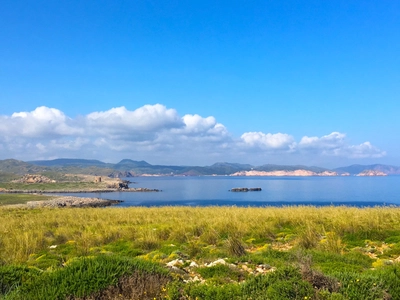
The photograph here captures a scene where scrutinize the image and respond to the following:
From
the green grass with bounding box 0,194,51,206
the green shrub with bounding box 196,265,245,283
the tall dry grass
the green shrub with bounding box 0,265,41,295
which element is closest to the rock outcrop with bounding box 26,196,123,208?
the green grass with bounding box 0,194,51,206

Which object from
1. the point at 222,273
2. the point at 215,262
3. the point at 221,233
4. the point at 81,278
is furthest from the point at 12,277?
the point at 221,233

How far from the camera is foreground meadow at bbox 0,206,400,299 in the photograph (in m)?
5.23

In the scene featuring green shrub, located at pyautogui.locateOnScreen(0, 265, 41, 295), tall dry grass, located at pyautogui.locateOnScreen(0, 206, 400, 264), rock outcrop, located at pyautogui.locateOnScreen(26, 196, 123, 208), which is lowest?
rock outcrop, located at pyautogui.locateOnScreen(26, 196, 123, 208)

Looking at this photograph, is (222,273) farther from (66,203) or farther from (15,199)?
(15,199)

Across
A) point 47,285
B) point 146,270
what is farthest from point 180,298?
point 47,285

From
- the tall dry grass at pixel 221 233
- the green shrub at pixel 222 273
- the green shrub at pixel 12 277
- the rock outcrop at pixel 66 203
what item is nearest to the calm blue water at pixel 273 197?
the rock outcrop at pixel 66 203

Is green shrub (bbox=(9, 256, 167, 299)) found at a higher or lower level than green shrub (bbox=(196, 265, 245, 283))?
higher

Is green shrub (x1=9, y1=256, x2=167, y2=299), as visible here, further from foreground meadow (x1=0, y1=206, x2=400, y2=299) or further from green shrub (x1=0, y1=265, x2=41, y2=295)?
green shrub (x1=0, y1=265, x2=41, y2=295)

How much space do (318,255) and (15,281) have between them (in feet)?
22.7

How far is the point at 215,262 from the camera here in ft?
24.9

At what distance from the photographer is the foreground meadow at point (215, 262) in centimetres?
523

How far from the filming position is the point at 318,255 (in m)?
8.05

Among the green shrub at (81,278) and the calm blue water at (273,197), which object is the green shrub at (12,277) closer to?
the green shrub at (81,278)

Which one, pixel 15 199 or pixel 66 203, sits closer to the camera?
pixel 66 203
